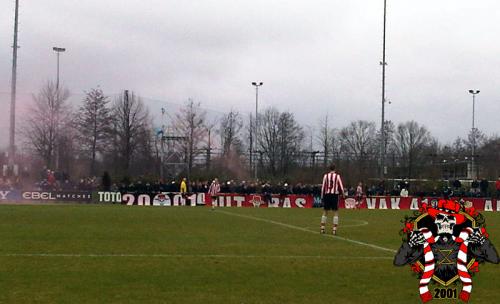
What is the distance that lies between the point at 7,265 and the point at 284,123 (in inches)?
2892

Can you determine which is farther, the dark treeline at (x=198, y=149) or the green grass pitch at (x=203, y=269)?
the dark treeline at (x=198, y=149)

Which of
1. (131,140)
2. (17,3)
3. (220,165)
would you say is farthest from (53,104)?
(220,165)

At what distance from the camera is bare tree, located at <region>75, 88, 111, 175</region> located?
62.9 meters

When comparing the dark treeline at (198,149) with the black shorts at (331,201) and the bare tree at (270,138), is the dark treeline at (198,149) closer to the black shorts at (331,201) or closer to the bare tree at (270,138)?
the bare tree at (270,138)

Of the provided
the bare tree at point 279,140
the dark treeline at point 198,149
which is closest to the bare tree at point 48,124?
the dark treeline at point 198,149

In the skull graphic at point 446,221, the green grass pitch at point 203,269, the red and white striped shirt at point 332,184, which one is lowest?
the green grass pitch at point 203,269

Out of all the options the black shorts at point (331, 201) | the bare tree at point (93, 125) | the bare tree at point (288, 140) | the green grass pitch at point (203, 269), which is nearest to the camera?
the green grass pitch at point (203, 269)

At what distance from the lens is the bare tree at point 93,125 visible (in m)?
62.9

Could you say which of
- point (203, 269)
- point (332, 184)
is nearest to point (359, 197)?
point (332, 184)

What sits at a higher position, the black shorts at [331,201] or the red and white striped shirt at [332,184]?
the red and white striped shirt at [332,184]

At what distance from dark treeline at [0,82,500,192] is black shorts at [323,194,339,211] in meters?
37.2

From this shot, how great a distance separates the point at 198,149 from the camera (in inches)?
2948

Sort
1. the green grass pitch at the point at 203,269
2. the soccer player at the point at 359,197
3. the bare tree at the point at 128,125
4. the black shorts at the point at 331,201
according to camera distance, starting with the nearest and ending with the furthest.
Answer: the green grass pitch at the point at 203,269, the black shorts at the point at 331,201, the soccer player at the point at 359,197, the bare tree at the point at 128,125

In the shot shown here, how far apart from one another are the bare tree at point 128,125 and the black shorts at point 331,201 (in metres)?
48.0
